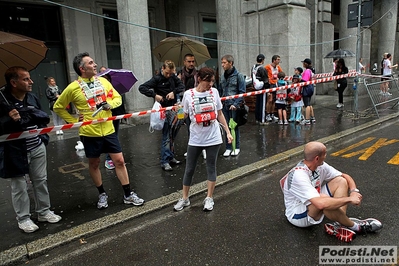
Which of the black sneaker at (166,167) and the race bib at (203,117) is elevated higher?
the race bib at (203,117)

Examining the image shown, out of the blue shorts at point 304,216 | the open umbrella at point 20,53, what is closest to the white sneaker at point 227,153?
the blue shorts at point 304,216

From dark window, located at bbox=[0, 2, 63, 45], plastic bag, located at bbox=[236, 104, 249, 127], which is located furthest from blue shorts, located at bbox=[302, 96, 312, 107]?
dark window, located at bbox=[0, 2, 63, 45]

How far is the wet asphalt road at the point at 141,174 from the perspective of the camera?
385cm

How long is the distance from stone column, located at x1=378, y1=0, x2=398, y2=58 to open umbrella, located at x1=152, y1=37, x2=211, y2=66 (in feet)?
51.1

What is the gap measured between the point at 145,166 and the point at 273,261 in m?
3.40

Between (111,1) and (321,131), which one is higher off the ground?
(111,1)

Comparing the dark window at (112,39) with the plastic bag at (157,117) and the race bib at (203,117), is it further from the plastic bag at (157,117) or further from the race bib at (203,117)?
the race bib at (203,117)

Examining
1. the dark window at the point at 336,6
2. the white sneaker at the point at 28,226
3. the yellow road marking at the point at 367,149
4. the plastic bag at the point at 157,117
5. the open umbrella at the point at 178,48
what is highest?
the dark window at the point at 336,6

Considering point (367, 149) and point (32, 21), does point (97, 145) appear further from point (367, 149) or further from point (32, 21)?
point (32, 21)

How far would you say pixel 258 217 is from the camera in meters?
3.82

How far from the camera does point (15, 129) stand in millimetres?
3422

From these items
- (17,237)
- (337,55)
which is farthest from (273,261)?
(337,55)

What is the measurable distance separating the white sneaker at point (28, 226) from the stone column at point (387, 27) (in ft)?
66.5

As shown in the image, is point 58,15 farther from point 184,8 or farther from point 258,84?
point 258,84
